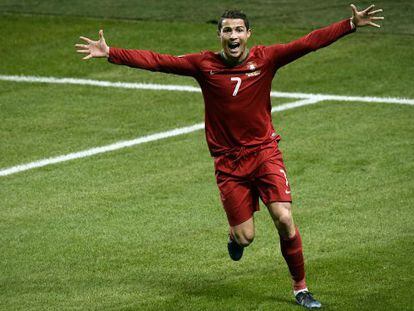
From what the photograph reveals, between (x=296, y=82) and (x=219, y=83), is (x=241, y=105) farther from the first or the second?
(x=296, y=82)

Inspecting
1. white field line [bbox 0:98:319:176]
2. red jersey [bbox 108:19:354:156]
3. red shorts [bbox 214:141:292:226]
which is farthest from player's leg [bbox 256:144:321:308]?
white field line [bbox 0:98:319:176]

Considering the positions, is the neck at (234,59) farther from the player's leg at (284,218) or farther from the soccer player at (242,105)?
the player's leg at (284,218)

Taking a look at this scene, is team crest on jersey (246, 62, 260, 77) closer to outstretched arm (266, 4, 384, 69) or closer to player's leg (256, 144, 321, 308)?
outstretched arm (266, 4, 384, 69)

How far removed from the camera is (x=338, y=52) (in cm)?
2017

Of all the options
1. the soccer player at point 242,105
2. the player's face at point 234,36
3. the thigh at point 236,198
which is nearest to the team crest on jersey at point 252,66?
the soccer player at point 242,105

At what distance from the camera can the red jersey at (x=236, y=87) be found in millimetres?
10422

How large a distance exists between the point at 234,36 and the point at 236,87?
1.44 feet

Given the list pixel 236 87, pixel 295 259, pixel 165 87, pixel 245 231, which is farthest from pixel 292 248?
pixel 165 87

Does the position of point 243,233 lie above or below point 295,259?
above

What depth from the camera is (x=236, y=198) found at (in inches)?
412

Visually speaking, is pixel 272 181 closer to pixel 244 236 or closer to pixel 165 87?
pixel 244 236

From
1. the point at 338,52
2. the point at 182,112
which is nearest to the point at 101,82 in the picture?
the point at 182,112

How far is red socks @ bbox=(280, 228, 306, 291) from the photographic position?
1021 cm

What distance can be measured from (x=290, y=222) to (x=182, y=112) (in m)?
7.39
